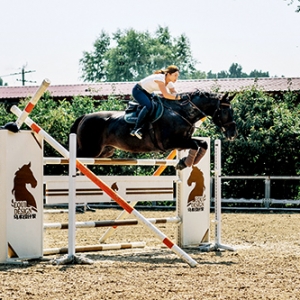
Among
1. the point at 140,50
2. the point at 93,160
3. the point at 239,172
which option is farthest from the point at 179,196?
the point at 140,50

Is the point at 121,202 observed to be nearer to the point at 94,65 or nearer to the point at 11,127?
the point at 11,127

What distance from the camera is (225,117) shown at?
780cm

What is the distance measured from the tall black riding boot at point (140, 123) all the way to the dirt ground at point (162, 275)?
1.38 metres

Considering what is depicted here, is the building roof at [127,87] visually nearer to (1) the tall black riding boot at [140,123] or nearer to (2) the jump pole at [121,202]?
(1) the tall black riding boot at [140,123]

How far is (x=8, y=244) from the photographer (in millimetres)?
6758

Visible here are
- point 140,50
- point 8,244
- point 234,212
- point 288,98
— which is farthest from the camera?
point 140,50

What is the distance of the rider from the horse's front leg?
550 millimetres

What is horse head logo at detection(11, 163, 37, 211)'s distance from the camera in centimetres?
689

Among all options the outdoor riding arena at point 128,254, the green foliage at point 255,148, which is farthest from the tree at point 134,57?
the outdoor riding arena at point 128,254

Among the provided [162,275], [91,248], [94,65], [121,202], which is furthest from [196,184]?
[94,65]

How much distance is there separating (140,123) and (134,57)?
191ft

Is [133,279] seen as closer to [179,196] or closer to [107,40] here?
[179,196]

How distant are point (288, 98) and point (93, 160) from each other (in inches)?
527

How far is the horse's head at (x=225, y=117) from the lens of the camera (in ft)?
25.6
